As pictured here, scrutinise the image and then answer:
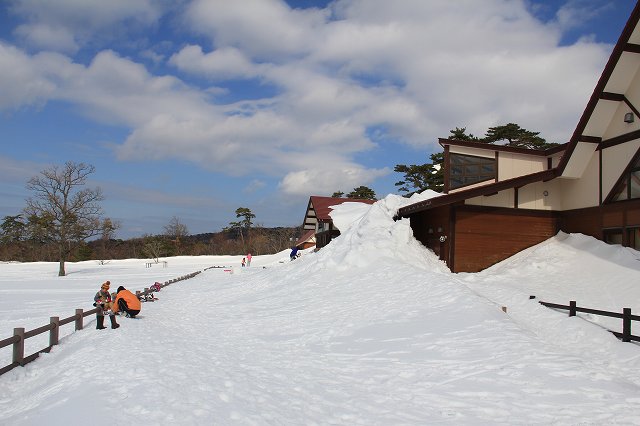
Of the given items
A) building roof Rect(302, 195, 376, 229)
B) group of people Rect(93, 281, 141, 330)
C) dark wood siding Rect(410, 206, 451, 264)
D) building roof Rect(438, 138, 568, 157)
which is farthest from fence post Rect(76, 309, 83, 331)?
building roof Rect(302, 195, 376, 229)

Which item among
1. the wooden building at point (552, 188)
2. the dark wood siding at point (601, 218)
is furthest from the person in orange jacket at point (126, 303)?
the dark wood siding at point (601, 218)

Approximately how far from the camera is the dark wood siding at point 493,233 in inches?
733

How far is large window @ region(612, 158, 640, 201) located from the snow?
1.94 m

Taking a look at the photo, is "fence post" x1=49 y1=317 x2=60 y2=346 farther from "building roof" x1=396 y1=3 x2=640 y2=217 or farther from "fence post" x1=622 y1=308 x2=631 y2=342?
"building roof" x1=396 y1=3 x2=640 y2=217

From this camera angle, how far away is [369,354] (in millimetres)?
9406

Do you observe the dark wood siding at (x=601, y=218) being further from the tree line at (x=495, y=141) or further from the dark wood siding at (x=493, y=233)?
the tree line at (x=495, y=141)

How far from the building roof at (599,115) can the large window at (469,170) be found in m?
1.87

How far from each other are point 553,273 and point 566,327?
6.25 meters

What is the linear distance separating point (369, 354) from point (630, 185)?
41.9ft

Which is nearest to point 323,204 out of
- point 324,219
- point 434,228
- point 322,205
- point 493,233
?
point 322,205

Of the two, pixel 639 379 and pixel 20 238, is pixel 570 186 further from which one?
pixel 20 238

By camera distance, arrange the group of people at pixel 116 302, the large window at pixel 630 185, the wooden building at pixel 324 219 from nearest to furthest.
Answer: the group of people at pixel 116 302 → the large window at pixel 630 185 → the wooden building at pixel 324 219

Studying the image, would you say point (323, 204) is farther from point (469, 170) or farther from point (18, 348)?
point (18, 348)

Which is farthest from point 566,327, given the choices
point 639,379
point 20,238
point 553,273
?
point 20,238
